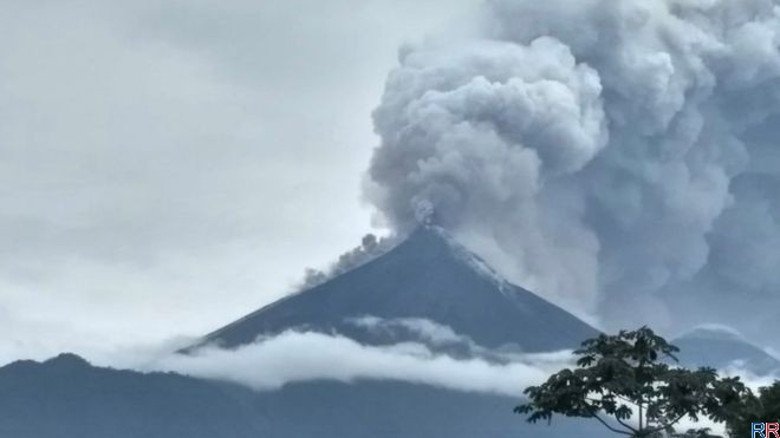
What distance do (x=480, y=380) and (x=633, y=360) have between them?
166 metres

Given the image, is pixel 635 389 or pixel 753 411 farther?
pixel 753 411

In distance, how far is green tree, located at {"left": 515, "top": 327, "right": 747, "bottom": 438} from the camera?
862 inches

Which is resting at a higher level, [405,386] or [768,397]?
[405,386]

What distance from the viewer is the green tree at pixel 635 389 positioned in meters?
21.9

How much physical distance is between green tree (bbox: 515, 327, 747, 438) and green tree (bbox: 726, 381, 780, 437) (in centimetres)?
59

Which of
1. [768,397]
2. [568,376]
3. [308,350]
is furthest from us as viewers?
[308,350]

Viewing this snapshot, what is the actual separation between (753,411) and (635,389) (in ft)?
15.8

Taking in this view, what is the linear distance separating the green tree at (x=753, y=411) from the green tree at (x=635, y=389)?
59cm

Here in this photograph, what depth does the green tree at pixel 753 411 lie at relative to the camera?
944 inches

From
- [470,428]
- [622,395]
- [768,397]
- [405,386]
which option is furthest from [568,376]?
[405,386]

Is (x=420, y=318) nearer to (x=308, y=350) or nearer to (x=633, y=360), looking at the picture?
(x=308, y=350)

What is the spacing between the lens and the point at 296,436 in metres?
187

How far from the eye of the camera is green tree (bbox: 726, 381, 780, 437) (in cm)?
2399

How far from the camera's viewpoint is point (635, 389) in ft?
A: 71.7
